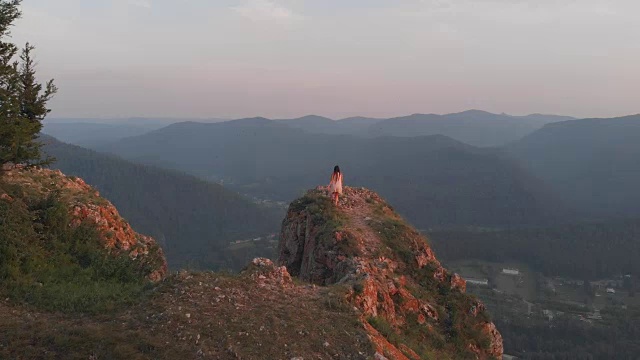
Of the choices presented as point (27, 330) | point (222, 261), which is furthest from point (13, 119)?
point (222, 261)

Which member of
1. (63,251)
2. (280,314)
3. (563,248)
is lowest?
(563,248)

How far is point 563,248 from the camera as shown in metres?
183

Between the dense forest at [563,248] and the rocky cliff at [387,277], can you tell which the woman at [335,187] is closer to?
the rocky cliff at [387,277]

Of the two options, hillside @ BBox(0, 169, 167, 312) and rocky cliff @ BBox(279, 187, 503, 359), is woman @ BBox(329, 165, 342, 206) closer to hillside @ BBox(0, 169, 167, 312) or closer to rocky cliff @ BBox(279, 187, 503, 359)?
rocky cliff @ BBox(279, 187, 503, 359)

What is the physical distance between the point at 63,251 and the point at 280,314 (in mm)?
9561

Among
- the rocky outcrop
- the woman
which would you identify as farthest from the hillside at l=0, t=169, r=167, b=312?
the woman

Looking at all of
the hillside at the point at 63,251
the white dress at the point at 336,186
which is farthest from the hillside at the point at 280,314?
the white dress at the point at 336,186

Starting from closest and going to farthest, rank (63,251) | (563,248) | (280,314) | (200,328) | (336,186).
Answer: (200,328)
(280,314)
(63,251)
(336,186)
(563,248)

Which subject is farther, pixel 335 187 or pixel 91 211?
pixel 335 187

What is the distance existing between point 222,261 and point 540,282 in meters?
119

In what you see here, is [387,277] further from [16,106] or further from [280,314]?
[16,106]

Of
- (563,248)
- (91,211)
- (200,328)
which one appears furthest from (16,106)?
(563,248)

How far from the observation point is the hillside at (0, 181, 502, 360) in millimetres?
9328

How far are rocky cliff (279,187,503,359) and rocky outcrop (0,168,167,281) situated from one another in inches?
322
